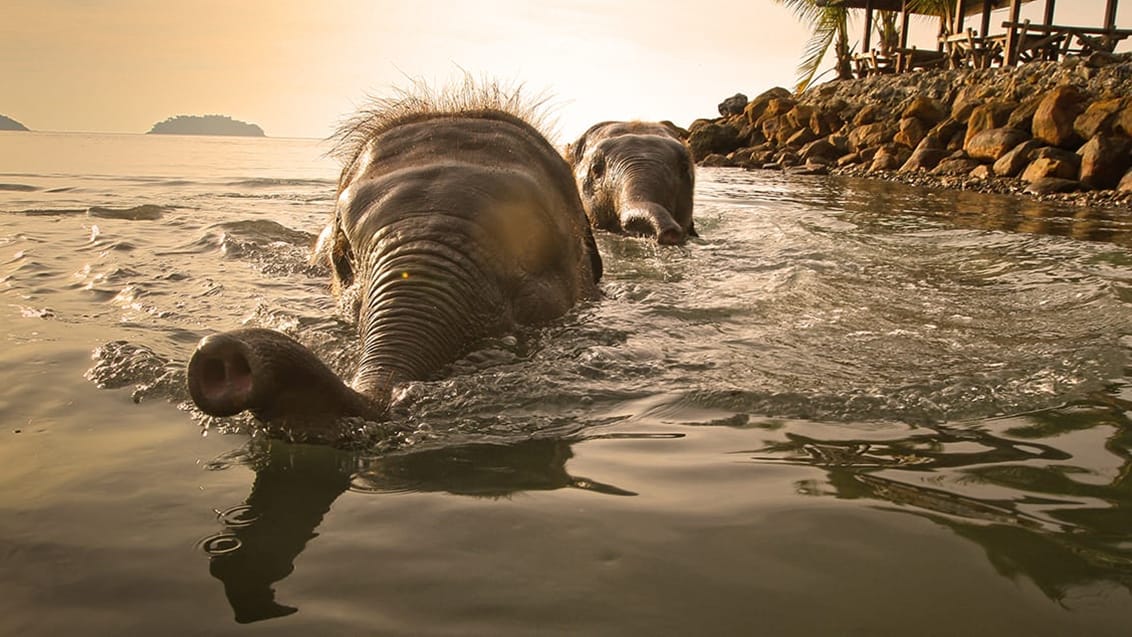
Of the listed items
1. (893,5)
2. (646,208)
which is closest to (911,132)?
(893,5)

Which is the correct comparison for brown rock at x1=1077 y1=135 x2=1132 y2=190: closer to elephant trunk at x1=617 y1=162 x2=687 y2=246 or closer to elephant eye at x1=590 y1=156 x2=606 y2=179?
elephant trunk at x1=617 y1=162 x2=687 y2=246

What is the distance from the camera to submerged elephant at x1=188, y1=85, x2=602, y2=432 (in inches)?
104

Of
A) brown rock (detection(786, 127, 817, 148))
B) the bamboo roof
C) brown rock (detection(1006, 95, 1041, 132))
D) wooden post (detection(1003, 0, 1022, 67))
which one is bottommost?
brown rock (detection(786, 127, 817, 148))

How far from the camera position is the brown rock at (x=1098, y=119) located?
1828cm

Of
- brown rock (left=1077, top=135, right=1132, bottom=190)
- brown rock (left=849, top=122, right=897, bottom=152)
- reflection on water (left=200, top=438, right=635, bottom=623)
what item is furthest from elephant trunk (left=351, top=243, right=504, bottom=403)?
brown rock (left=849, top=122, right=897, bottom=152)

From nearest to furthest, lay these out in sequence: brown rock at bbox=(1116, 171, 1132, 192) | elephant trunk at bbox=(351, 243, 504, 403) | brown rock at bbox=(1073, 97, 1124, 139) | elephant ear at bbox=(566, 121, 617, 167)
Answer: elephant trunk at bbox=(351, 243, 504, 403), elephant ear at bbox=(566, 121, 617, 167), brown rock at bbox=(1116, 171, 1132, 192), brown rock at bbox=(1073, 97, 1124, 139)

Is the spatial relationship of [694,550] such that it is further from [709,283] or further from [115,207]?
[115,207]

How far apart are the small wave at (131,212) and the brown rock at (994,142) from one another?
18.3m

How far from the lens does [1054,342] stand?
470cm

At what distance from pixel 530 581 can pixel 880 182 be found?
22.0 metres

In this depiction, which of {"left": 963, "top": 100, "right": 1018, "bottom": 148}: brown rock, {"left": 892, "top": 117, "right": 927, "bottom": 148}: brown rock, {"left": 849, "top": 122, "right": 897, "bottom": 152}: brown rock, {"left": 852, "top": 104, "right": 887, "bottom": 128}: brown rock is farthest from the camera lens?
{"left": 852, "top": 104, "right": 887, "bottom": 128}: brown rock

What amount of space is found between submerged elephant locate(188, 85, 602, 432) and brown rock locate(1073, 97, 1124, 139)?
1681 cm

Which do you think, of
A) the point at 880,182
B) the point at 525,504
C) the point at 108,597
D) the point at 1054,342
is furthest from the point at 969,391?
the point at 880,182

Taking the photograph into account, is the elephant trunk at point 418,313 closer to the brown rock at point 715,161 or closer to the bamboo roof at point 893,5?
the brown rock at point 715,161
